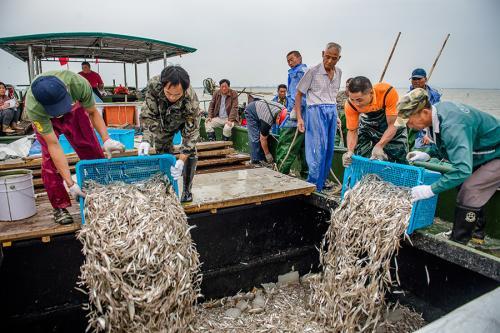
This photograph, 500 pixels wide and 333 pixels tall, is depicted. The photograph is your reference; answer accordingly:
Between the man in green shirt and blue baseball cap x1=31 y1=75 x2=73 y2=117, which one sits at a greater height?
blue baseball cap x1=31 y1=75 x2=73 y2=117

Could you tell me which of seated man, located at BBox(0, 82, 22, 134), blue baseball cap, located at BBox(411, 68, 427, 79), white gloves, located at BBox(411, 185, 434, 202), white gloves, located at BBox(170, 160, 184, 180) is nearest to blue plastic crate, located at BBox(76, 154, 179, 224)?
white gloves, located at BBox(170, 160, 184, 180)

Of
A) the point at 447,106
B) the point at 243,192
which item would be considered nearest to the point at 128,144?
the point at 243,192

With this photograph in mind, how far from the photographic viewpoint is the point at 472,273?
3414 mm

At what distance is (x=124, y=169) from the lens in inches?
134

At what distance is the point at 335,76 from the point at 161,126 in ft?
8.26

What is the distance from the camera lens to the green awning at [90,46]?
7.70m

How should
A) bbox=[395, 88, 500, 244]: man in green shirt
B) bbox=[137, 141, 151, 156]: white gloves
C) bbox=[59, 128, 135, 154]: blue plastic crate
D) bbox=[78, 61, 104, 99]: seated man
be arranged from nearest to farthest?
1. bbox=[395, 88, 500, 244]: man in green shirt
2. bbox=[137, 141, 151, 156]: white gloves
3. bbox=[59, 128, 135, 154]: blue plastic crate
4. bbox=[78, 61, 104, 99]: seated man

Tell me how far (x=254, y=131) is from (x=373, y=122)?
2.79 meters

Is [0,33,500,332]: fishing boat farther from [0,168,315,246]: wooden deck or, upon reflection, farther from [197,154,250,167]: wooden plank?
[197,154,250,167]: wooden plank

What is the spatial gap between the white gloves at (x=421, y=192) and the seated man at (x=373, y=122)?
3.06 ft

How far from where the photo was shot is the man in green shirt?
9.47 ft

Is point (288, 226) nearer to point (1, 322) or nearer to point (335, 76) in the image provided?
point (335, 76)

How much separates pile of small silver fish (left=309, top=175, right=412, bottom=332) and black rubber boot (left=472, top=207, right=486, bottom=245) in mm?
893

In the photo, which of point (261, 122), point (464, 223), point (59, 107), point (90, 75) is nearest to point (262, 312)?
point (464, 223)
